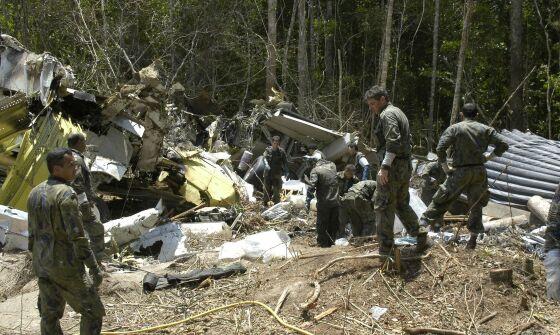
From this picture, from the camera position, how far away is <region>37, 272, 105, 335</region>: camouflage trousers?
4910 millimetres

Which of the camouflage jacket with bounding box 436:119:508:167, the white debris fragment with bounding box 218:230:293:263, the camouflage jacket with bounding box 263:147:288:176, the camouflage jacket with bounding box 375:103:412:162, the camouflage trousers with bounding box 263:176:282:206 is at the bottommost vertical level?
the camouflage trousers with bounding box 263:176:282:206

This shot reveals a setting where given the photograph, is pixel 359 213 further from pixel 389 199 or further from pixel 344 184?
pixel 389 199

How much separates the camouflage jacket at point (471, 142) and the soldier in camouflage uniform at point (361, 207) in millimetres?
2162

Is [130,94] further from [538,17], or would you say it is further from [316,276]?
[538,17]

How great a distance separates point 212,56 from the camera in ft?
69.4

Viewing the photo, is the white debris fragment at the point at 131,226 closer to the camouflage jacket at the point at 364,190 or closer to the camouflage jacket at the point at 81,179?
the camouflage jacket at the point at 81,179

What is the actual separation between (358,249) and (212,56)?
1500 centimetres

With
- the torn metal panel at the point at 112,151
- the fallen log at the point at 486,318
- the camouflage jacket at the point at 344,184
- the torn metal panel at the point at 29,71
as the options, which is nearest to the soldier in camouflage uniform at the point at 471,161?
the fallen log at the point at 486,318

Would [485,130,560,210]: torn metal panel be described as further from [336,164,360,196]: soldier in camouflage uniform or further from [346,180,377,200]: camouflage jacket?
[336,164,360,196]: soldier in camouflage uniform

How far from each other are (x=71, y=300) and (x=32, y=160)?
566cm

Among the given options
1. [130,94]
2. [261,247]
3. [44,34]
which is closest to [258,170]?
[130,94]

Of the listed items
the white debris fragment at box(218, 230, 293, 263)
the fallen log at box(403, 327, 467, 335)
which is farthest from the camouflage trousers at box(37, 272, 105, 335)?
the white debris fragment at box(218, 230, 293, 263)

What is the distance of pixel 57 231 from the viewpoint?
4852 mm

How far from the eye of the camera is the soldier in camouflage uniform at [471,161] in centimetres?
721
